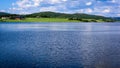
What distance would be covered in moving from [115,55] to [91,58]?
364 cm

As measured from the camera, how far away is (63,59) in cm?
2680

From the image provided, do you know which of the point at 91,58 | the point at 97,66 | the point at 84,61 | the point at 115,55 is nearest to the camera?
the point at 97,66

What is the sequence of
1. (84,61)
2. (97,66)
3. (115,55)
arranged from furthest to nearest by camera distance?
(115,55) → (84,61) → (97,66)

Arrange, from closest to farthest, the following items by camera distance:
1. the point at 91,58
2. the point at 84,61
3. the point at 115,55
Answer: the point at 84,61 < the point at 91,58 < the point at 115,55

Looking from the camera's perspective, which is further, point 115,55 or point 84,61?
point 115,55

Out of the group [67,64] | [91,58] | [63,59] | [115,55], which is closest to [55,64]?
[67,64]

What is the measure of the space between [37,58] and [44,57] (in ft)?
3.13

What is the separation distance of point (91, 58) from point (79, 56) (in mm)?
1759

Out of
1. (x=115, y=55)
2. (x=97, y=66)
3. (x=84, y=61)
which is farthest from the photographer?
(x=115, y=55)

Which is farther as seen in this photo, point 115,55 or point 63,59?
point 115,55

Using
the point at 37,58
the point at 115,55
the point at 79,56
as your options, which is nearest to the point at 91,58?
the point at 79,56

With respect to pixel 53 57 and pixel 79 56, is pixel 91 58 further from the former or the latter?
pixel 53 57

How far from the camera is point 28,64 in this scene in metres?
24.3

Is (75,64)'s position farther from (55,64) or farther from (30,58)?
(30,58)
